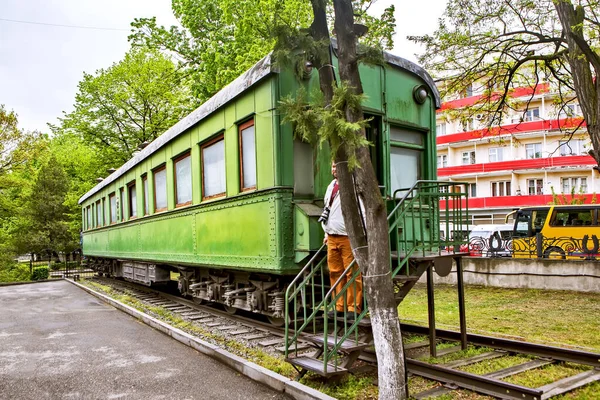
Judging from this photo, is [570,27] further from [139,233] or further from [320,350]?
A: [139,233]

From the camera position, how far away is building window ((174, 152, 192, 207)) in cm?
919

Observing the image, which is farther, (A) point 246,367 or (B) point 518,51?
(B) point 518,51

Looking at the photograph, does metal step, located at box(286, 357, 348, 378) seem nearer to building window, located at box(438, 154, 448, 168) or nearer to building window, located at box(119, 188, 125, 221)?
building window, located at box(119, 188, 125, 221)

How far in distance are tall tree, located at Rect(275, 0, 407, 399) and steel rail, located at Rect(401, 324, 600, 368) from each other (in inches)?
96.3

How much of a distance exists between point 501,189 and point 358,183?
124ft

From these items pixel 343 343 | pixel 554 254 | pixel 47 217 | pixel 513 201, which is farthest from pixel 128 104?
pixel 513 201

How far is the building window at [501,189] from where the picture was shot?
3844 centimetres

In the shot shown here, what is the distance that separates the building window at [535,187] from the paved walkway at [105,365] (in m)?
34.4

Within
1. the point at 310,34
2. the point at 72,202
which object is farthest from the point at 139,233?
the point at 72,202

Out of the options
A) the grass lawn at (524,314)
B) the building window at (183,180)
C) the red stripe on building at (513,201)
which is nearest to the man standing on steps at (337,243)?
the grass lawn at (524,314)

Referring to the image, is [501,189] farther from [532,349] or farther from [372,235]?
[372,235]

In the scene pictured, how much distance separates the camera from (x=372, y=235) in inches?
160

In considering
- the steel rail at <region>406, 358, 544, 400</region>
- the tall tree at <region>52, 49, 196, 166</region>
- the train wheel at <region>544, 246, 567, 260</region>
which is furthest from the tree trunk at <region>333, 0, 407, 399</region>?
the tall tree at <region>52, 49, 196, 166</region>

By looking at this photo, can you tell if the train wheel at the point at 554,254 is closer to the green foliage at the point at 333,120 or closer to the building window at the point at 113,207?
the green foliage at the point at 333,120
